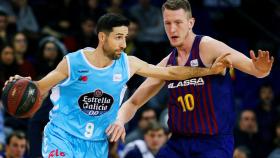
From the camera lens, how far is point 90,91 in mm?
7172

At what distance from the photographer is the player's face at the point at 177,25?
286 inches

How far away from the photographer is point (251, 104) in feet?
41.4

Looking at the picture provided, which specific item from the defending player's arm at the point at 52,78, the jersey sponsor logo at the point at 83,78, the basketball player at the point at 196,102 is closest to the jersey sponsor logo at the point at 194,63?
the basketball player at the point at 196,102

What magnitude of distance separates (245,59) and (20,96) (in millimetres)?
2116

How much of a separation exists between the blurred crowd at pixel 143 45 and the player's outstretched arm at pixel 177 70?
10.1 ft

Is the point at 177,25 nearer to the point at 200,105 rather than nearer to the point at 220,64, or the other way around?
the point at 220,64

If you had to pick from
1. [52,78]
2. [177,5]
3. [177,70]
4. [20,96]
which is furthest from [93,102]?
[177,5]

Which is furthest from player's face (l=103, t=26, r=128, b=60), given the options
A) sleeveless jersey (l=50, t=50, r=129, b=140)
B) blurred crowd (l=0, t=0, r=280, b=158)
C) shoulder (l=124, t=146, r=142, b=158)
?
shoulder (l=124, t=146, r=142, b=158)

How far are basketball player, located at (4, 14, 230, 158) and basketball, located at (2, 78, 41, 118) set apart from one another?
0.34 meters

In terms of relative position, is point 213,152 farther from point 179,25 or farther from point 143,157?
point 143,157

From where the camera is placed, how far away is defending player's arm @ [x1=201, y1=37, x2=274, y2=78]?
6.82 meters

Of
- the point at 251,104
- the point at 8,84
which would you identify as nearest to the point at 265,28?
the point at 251,104

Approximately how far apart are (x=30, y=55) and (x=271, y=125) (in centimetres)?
423

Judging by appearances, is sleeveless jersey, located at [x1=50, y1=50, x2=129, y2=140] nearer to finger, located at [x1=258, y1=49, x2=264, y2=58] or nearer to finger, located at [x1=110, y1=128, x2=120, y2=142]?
finger, located at [x1=110, y1=128, x2=120, y2=142]
